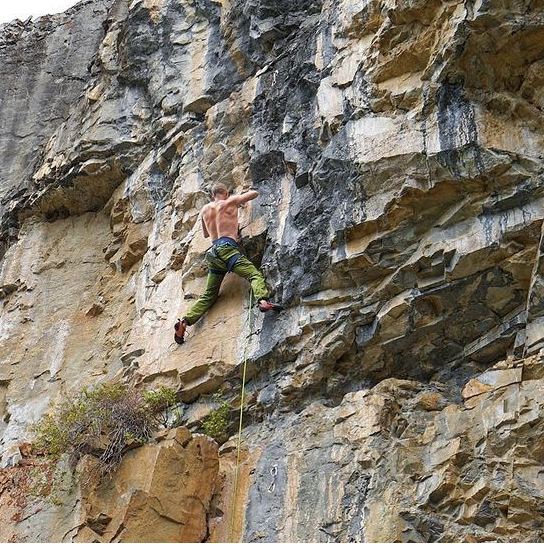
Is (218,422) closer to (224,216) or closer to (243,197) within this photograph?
(224,216)

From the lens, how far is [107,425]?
9.64 meters

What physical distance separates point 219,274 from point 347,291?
1.80 metres

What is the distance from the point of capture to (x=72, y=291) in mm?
14125

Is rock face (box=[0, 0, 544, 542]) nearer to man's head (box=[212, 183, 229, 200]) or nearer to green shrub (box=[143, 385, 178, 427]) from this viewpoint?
Answer: green shrub (box=[143, 385, 178, 427])

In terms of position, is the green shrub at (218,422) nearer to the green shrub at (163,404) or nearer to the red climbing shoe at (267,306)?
the green shrub at (163,404)

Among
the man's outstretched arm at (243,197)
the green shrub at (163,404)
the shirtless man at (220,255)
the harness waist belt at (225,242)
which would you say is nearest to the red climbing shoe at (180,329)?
the shirtless man at (220,255)

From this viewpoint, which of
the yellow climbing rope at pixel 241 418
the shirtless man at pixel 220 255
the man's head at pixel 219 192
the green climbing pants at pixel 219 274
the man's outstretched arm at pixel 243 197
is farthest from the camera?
the man's head at pixel 219 192

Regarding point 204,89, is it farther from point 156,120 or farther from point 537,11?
point 537,11

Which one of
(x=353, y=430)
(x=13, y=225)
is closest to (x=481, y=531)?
(x=353, y=430)

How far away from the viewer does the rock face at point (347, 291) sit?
8.42 m

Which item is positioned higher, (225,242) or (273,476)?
(225,242)

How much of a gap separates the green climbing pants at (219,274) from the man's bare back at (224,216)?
0.78 ft

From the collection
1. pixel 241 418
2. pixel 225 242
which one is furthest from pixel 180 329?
pixel 241 418

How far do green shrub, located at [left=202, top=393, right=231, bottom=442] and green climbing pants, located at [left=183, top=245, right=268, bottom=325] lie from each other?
1259 millimetres
